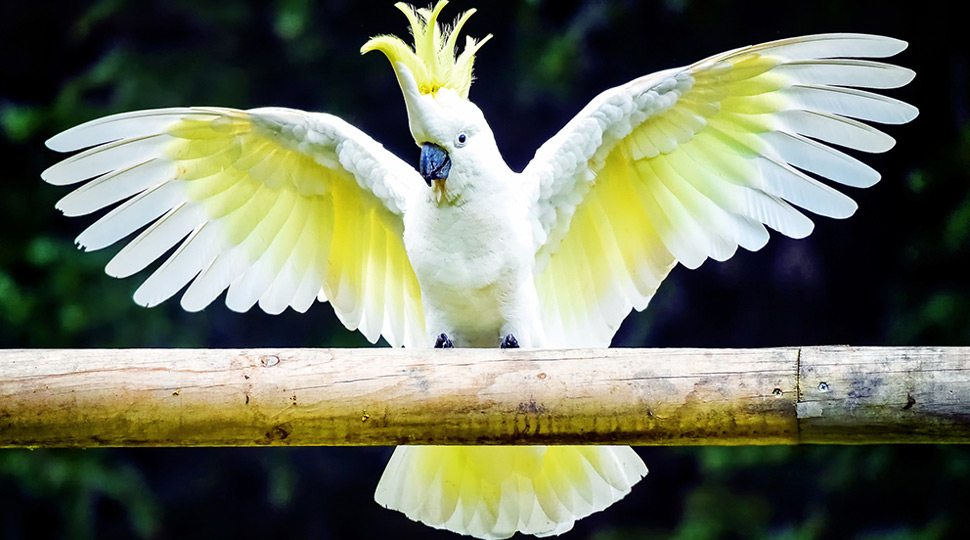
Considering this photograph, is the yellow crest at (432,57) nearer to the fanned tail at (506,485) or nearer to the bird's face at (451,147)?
the bird's face at (451,147)

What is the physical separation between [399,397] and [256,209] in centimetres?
87

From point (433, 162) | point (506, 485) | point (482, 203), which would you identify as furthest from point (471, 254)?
point (506, 485)

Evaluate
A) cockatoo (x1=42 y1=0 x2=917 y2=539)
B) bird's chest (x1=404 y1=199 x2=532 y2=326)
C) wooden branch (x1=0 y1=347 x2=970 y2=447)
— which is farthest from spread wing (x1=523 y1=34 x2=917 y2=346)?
wooden branch (x1=0 y1=347 x2=970 y2=447)

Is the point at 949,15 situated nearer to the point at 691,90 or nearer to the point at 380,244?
the point at 691,90

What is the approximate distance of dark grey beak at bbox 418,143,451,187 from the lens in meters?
2.16

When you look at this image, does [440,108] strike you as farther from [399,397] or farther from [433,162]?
[399,397]

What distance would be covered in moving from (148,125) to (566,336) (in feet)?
3.30

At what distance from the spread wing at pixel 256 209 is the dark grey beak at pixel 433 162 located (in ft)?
0.85

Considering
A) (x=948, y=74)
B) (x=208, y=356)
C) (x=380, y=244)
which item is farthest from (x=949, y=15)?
(x=208, y=356)

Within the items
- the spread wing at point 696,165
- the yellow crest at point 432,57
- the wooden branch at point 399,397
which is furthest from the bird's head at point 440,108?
the wooden branch at point 399,397

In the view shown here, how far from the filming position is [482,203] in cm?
224

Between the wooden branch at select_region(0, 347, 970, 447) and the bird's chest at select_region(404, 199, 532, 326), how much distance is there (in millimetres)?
453

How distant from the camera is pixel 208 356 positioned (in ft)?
5.98

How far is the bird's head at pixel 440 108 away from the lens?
2133mm
